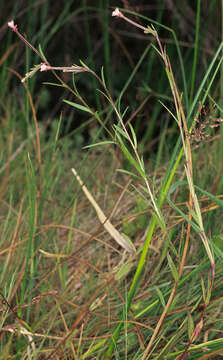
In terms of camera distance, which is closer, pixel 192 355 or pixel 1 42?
pixel 192 355

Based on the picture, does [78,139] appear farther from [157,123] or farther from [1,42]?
[1,42]

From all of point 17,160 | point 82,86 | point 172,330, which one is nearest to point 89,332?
point 172,330

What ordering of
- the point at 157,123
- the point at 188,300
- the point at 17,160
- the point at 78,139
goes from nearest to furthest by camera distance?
1. the point at 188,300
2. the point at 17,160
3. the point at 78,139
4. the point at 157,123

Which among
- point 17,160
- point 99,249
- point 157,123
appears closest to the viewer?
point 99,249

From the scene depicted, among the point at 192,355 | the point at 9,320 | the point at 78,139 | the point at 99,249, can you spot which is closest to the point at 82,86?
the point at 78,139

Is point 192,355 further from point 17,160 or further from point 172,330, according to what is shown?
point 17,160

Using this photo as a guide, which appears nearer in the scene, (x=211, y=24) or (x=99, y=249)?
(x=99, y=249)

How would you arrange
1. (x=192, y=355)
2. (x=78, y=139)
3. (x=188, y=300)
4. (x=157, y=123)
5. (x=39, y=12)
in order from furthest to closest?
(x=39, y=12), (x=157, y=123), (x=78, y=139), (x=188, y=300), (x=192, y=355)

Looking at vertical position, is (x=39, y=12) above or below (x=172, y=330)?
above

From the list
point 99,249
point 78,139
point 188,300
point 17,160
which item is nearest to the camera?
point 188,300
